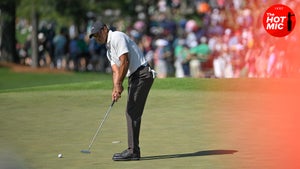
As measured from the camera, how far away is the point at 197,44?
115 feet

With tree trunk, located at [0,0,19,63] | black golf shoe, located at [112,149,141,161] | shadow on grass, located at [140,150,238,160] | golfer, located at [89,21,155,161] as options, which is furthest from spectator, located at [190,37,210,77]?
black golf shoe, located at [112,149,141,161]

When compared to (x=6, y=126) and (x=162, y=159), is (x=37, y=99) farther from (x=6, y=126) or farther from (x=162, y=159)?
(x=162, y=159)

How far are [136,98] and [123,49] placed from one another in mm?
680

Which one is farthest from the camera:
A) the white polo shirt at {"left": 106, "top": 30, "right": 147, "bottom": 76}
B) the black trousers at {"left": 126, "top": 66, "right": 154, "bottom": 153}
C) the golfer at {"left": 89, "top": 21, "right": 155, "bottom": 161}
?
the black trousers at {"left": 126, "top": 66, "right": 154, "bottom": 153}

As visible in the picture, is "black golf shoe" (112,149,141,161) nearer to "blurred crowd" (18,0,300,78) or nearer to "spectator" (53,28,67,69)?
"blurred crowd" (18,0,300,78)

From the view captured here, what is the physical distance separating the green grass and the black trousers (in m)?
0.37

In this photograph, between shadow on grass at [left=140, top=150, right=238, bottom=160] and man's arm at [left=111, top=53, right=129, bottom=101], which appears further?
shadow on grass at [left=140, top=150, right=238, bottom=160]

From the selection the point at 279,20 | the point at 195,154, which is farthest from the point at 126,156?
the point at 279,20

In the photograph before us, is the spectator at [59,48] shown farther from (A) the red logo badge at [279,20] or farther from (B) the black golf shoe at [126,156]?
(B) the black golf shoe at [126,156]

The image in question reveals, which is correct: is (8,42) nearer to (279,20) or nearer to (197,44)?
(197,44)

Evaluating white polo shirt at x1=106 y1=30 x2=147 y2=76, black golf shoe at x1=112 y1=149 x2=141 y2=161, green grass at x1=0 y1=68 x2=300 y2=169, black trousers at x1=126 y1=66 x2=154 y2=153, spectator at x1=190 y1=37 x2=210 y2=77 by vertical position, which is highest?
white polo shirt at x1=106 y1=30 x2=147 y2=76

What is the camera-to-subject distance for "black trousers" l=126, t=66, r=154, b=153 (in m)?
12.1

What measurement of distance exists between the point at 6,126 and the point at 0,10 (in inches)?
908

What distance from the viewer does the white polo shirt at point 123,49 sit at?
1181 cm
